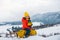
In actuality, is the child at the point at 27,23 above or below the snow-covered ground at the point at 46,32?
above

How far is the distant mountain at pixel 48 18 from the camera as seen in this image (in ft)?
4.18

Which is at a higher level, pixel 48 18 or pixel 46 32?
pixel 48 18

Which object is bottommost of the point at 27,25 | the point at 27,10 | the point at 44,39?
the point at 44,39

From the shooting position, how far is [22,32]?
125 centimetres

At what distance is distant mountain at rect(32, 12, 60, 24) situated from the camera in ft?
4.18

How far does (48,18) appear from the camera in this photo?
1.28m

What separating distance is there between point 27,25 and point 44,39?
7.4 inches

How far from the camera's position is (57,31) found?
4.09 ft

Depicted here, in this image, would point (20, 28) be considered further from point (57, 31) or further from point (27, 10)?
point (57, 31)

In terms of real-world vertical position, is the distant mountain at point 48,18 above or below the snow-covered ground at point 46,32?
above

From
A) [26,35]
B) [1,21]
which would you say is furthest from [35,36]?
[1,21]

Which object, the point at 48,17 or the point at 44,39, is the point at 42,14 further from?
the point at 44,39

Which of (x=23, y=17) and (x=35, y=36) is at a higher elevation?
(x=23, y=17)

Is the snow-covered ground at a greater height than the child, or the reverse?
the child
